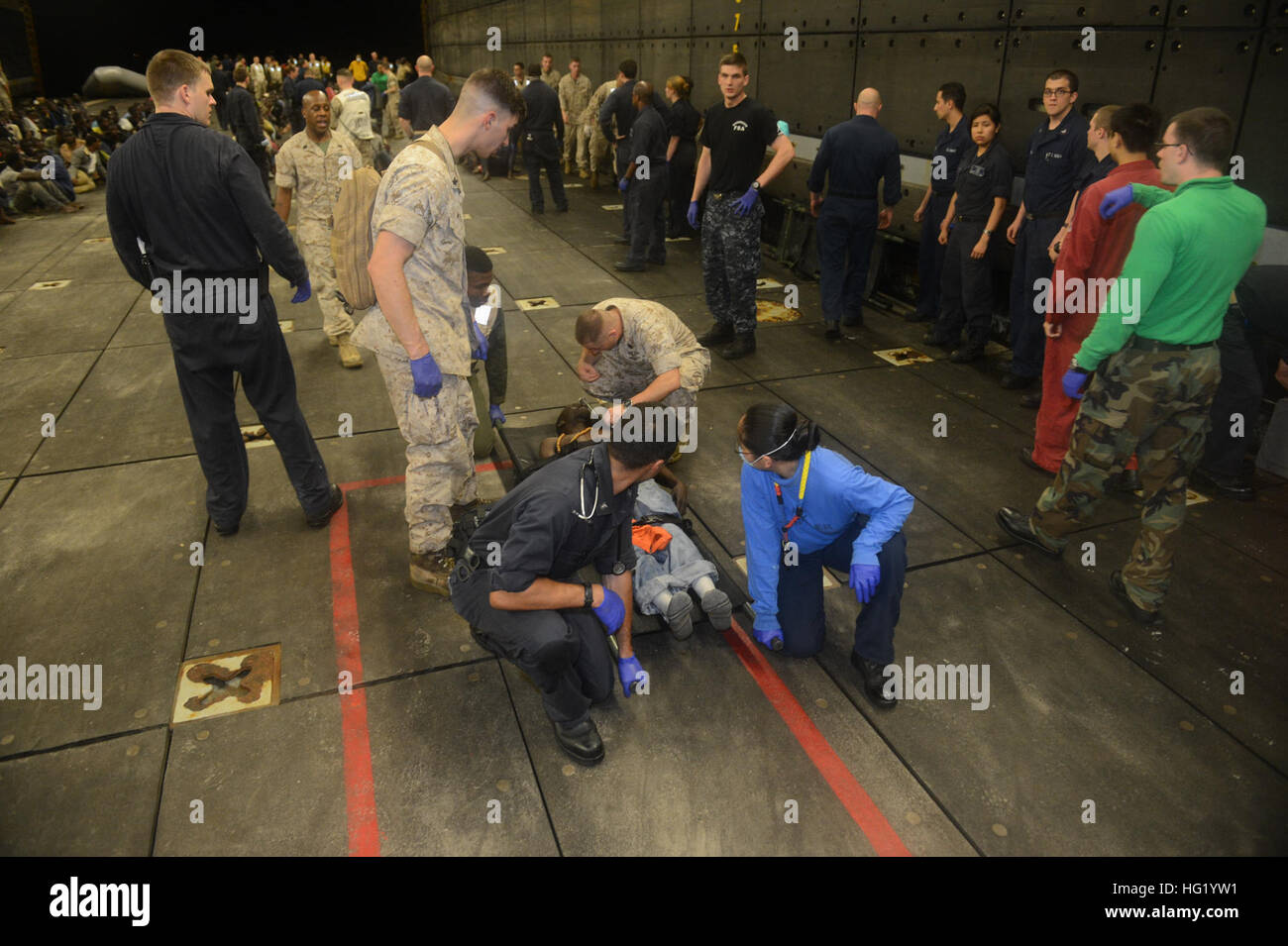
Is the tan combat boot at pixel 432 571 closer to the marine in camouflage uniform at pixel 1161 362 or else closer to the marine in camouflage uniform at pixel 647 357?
the marine in camouflage uniform at pixel 647 357

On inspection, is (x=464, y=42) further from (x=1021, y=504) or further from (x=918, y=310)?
(x=1021, y=504)

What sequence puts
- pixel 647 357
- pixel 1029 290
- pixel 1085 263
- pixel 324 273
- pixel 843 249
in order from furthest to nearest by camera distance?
1. pixel 843 249
2. pixel 324 273
3. pixel 1029 290
4. pixel 1085 263
5. pixel 647 357

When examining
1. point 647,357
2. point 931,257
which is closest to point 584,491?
point 647,357

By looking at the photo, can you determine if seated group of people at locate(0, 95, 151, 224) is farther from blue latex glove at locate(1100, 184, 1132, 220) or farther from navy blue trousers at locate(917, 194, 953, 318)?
blue latex glove at locate(1100, 184, 1132, 220)

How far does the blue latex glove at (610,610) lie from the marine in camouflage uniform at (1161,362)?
8.80 ft

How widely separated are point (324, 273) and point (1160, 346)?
22.7ft

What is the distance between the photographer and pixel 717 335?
7719mm

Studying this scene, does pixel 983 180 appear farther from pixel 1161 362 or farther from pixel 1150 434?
pixel 1150 434

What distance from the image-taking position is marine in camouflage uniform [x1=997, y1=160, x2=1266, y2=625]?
3574 millimetres

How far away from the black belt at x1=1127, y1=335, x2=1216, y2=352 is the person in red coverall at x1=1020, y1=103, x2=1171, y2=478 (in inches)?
33.2

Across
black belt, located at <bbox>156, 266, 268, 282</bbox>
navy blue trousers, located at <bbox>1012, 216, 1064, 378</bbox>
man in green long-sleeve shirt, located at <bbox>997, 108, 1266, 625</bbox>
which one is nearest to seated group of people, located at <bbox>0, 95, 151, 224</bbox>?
black belt, located at <bbox>156, 266, 268, 282</bbox>

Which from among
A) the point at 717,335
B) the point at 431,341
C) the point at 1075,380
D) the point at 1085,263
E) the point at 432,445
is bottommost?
the point at 717,335

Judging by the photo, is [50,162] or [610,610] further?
[50,162]

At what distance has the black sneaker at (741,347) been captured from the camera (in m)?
7.46
